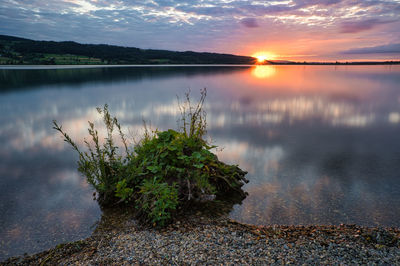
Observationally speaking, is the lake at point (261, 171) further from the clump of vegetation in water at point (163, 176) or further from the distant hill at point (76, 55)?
the distant hill at point (76, 55)

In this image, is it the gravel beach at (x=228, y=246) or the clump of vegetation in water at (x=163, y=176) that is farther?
the clump of vegetation in water at (x=163, y=176)


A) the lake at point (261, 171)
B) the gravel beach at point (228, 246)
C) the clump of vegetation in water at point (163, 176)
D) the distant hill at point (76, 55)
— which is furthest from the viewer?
the distant hill at point (76, 55)

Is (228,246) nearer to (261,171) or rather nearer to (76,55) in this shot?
(261,171)

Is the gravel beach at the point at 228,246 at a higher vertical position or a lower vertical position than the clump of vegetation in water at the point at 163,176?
lower

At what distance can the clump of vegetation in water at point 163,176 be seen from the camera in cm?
640

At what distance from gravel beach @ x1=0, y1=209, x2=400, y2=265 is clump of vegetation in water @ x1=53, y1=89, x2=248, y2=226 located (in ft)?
2.34

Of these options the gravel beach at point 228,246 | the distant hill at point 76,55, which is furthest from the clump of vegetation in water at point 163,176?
the distant hill at point 76,55

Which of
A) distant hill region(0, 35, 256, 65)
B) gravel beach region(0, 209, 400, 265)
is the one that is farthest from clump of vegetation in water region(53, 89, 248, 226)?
distant hill region(0, 35, 256, 65)

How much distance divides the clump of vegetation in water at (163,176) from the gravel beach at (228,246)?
71 centimetres

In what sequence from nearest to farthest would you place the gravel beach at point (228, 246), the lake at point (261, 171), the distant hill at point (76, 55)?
the gravel beach at point (228, 246) → the lake at point (261, 171) → the distant hill at point (76, 55)

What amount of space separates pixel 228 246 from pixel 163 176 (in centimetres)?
314

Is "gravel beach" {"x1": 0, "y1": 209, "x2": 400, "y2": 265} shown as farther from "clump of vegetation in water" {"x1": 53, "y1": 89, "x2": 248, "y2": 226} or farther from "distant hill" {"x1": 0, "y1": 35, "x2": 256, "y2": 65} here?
"distant hill" {"x1": 0, "y1": 35, "x2": 256, "y2": 65}

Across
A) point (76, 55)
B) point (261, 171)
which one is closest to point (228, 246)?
point (261, 171)

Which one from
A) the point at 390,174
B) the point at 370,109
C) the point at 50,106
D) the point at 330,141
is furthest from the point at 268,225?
the point at 50,106
